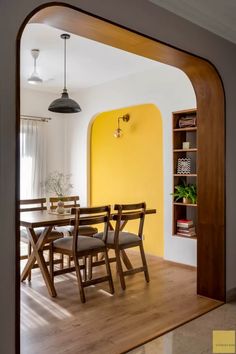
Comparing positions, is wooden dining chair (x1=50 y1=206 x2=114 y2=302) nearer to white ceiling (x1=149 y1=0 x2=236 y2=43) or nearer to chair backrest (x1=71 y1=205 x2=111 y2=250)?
chair backrest (x1=71 y1=205 x2=111 y2=250)

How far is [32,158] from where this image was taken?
20.0 feet

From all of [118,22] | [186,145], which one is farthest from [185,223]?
[118,22]

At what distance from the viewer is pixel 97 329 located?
Result: 280 centimetres

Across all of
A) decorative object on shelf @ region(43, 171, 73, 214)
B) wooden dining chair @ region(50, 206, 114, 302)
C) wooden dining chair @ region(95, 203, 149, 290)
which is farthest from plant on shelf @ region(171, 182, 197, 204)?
decorative object on shelf @ region(43, 171, 73, 214)

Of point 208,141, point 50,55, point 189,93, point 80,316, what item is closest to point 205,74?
point 208,141

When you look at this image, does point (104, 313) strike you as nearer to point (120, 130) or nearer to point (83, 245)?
point (83, 245)

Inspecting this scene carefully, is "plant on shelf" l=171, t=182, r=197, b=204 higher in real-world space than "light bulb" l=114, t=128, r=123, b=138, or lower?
lower

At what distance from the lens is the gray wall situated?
1.90m

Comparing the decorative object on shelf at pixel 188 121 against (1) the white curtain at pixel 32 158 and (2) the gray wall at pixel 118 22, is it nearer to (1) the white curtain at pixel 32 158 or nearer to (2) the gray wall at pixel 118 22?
(2) the gray wall at pixel 118 22

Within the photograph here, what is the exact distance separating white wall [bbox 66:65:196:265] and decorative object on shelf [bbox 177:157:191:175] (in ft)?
0.43

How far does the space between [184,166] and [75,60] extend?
1.92 metres

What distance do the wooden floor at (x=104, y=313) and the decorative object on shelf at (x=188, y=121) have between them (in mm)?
1829

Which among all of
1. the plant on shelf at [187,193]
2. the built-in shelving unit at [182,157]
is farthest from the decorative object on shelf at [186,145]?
the plant on shelf at [187,193]

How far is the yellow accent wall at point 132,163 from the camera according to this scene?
203 inches
